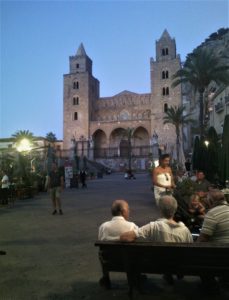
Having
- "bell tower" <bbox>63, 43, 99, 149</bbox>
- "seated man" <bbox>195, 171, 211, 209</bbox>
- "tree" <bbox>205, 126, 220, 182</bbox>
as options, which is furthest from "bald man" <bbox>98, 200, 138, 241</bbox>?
"bell tower" <bbox>63, 43, 99, 149</bbox>

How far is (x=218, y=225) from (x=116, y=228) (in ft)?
4.00

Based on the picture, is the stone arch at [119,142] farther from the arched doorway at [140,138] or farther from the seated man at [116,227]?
the seated man at [116,227]

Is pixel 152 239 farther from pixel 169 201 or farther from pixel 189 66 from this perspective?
pixel 189 66

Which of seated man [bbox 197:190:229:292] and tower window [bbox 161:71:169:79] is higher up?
tower window [bbox 161:71:169:79]

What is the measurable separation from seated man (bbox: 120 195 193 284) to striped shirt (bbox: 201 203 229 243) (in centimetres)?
25

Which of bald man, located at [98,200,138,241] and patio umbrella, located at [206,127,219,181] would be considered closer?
bald man, located at [98,200,138,241]

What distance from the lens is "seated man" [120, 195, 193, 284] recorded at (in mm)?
4031

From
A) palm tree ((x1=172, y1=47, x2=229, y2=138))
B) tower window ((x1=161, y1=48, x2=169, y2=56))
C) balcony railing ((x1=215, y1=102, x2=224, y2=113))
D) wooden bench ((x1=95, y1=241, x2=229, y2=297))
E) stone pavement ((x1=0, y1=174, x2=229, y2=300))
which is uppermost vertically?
tower window ((x1=161, y1=48, x2=169, y2=56))

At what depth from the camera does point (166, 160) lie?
7.77m

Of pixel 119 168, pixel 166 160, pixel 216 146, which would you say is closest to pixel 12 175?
pixel 216 146

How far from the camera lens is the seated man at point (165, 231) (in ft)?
13.2

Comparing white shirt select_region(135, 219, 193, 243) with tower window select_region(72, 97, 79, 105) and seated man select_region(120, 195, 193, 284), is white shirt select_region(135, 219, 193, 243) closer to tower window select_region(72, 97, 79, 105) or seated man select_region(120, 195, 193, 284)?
seated man select_region(120, 195, 193, 284)

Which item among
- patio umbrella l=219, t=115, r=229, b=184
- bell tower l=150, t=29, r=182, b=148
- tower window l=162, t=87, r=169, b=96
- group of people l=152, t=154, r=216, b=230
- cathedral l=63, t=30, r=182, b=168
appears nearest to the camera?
group of people l=152, t=154, r=216, b=230

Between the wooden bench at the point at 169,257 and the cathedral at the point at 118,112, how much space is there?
65909 mm
